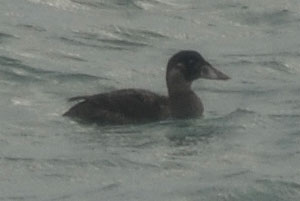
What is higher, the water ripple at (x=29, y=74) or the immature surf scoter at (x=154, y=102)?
the immature surf scoter at (x=154, y=102)

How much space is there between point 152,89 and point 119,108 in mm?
2135

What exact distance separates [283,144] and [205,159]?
940 mm

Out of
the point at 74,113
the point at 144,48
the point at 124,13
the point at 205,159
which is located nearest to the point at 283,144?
the point at 205,159

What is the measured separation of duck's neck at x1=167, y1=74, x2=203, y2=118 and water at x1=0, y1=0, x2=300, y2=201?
0.47 feet

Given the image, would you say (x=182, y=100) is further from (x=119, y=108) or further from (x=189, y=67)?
(x=119, y=108)

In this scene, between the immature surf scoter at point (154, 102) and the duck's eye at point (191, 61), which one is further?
the duck's eye at point (191, 61)

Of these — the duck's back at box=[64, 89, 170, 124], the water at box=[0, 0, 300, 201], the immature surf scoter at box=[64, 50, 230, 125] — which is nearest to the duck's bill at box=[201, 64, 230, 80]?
the immature surf scoter at box=[64, 50, 230, 125]

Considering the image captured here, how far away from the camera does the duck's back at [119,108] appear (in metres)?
14.6

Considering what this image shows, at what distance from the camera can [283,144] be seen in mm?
14047

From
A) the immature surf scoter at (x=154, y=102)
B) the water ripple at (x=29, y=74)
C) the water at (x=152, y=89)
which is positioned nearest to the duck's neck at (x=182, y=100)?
the immature surf scoter at (x=154, y=102)

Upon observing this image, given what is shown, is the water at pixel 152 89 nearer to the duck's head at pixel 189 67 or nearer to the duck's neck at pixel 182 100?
the duck's neck at pixel 182 100

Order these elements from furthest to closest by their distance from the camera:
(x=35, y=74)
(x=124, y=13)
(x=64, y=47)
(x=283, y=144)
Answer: (x=124, y=13), (x=64, y=47), (x=35, y=74), (x=283, y=144)

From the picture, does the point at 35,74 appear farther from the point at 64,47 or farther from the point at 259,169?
the point at 259,169

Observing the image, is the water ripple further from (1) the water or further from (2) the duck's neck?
(2) the duck's neck
